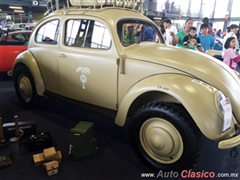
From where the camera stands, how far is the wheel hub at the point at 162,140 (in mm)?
2189

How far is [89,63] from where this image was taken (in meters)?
2.78

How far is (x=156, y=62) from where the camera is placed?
234cm

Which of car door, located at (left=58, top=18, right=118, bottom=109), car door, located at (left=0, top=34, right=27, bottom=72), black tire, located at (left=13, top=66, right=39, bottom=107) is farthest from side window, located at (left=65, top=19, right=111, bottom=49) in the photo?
car door, located at (left=0, top=34, right=27, bottom=72)

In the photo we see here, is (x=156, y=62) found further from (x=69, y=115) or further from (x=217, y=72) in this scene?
(x=69, y=115)

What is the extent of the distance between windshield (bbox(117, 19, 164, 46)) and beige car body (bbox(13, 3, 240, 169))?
0.09 metres

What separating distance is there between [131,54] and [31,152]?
1.75 m

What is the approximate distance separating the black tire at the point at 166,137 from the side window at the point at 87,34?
39.6 inches

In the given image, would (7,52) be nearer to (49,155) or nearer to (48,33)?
(48,33)

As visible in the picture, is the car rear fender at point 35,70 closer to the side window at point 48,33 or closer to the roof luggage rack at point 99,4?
the side window at point 48,33

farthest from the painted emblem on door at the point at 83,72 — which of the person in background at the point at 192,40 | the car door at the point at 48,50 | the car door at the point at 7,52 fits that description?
the car door at the point at 7,52

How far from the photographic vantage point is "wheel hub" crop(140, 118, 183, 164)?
2189 millimetres

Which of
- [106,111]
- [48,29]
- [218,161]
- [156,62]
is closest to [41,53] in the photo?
[48,29]

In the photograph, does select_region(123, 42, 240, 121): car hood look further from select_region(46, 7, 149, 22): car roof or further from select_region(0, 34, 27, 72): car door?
select_region(0, 34, 27, 72): car door

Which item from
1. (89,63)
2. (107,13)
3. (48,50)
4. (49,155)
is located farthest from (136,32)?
(49,155)
